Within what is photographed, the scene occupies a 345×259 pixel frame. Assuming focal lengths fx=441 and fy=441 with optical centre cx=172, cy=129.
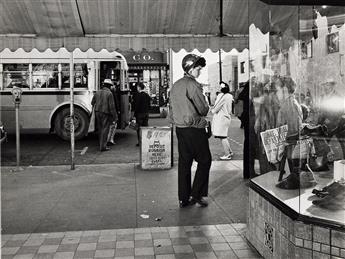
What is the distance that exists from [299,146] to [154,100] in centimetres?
2360

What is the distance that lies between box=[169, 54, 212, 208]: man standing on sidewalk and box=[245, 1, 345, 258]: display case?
1217 millimetres

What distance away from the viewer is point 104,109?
12047 mm

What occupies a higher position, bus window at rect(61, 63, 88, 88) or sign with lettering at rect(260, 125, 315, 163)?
bus window at rect(61, 63, 88, 88)

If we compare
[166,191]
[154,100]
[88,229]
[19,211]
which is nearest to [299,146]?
[88,229]

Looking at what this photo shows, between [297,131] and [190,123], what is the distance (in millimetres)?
2168

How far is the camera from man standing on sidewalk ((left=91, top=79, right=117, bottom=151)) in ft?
39.7

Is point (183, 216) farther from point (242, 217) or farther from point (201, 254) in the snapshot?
point (201, 254)

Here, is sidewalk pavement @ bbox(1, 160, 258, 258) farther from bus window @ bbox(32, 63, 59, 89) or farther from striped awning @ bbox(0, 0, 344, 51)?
bus window @ bbox(32, 63, 59, 89)

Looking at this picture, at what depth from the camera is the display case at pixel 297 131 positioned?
357cm

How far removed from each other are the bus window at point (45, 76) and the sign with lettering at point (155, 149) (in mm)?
6073

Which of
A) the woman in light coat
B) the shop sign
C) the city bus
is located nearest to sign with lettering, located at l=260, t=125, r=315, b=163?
the woman in light coat

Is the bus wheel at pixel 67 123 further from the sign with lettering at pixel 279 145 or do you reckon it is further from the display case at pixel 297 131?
the sign with lettering at pixel 279 145

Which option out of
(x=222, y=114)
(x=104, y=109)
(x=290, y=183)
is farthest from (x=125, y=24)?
Result: (x=104, y=109)

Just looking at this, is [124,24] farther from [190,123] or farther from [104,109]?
[104,109]
